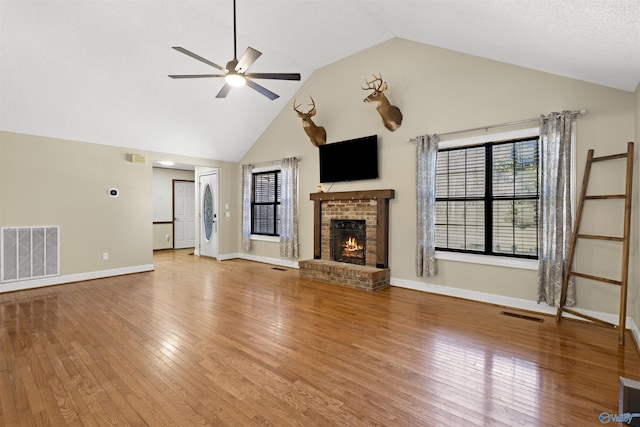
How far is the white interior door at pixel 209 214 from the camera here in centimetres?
798

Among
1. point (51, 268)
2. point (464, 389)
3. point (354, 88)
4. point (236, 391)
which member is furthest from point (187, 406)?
point (354, 88)

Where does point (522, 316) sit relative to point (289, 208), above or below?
below

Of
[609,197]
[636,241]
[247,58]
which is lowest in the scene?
[636,241]

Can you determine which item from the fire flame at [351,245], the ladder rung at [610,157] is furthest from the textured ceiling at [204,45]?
the fire flame at [351,245]

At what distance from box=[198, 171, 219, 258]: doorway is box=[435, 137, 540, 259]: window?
18.1 ft

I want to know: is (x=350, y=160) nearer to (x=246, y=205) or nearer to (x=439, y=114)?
(x=439, y=114)

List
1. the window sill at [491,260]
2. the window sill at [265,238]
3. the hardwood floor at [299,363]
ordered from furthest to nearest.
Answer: the window sill at [265,238] → the window sill at [491,260] → the hardwood floor at [299,363]

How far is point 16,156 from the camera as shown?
4906 millimetres

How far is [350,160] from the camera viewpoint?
18.7 feet

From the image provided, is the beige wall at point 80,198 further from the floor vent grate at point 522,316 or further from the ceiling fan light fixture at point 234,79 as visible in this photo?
the floor vent grate at point 522,316

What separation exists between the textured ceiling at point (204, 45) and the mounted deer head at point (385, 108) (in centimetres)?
84

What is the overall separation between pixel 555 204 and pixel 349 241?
10.4ft

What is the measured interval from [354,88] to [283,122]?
6.41ft

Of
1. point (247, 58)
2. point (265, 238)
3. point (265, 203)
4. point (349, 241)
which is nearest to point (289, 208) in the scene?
point (265, 203)
